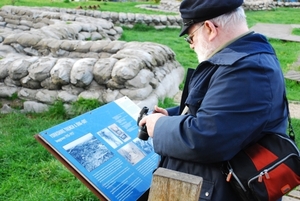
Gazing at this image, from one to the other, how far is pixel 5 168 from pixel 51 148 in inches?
70.2

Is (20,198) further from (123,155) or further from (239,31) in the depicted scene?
(239,31)

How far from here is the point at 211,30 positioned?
185 cm

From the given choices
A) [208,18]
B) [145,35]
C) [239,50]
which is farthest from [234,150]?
[145,35]

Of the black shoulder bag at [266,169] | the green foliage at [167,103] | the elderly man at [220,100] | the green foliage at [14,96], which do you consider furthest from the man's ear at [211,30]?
the green foliage at [14,96]

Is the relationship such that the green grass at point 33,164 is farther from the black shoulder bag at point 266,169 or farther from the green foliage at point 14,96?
the black shoulder bag at point 266,169

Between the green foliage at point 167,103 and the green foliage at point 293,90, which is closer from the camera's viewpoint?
the green foliage at point 167,103

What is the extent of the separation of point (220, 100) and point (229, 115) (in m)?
0.07

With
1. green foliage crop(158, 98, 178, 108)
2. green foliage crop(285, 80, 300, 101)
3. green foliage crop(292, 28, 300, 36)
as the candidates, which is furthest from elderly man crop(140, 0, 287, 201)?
green foliage crop(292, 28, 300, 36)

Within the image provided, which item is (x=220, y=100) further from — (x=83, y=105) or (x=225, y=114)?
(x=83, y=105)

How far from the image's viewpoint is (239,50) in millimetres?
1774

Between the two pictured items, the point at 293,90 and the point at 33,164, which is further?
the point at 293,90

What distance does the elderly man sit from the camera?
167 centimetres

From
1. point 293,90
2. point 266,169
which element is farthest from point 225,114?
point 293,90

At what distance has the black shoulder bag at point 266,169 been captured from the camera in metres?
1.73
